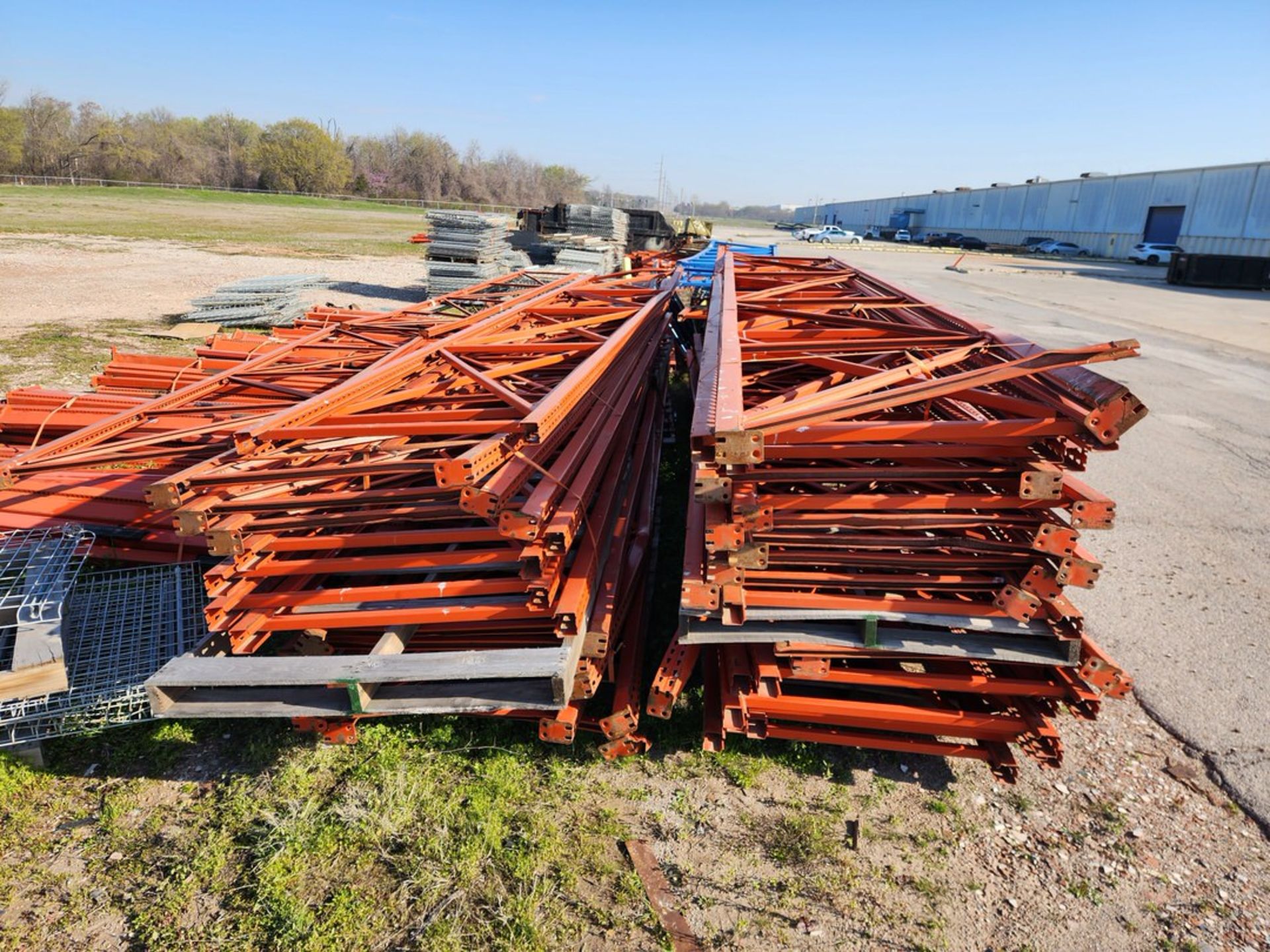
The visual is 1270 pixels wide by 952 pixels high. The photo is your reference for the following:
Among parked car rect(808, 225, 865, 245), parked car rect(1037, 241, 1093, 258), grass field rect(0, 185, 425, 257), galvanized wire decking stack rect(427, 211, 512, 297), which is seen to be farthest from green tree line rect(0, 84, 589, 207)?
galvanized wire decking stack rect(427, 211, 512, 297)

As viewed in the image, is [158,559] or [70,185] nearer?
[158,559]

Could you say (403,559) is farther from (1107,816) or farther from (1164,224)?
(1164,224)

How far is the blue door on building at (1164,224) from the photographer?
40.2 metres

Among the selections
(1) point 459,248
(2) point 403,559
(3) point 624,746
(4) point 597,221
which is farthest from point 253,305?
(3) point 624,746

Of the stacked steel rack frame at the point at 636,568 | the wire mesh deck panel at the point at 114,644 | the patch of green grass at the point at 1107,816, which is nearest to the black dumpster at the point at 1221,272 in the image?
the stacked steel rack frame at the point at 636,568

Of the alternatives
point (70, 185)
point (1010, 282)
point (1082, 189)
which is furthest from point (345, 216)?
point (1082, 189)

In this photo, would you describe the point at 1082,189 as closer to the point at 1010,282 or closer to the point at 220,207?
the point at 1010,282

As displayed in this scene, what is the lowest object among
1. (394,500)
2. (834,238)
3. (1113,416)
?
(394,500)

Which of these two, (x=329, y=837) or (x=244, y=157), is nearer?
(x=329, y=837)

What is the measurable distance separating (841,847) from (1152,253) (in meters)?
47.1

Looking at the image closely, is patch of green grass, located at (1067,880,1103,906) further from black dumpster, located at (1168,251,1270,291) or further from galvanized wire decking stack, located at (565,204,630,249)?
black dumpster, located at (1168,251,1270,291)

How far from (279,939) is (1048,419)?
12.4 ft

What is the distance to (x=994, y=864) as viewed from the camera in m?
3.11

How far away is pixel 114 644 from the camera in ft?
12.5
